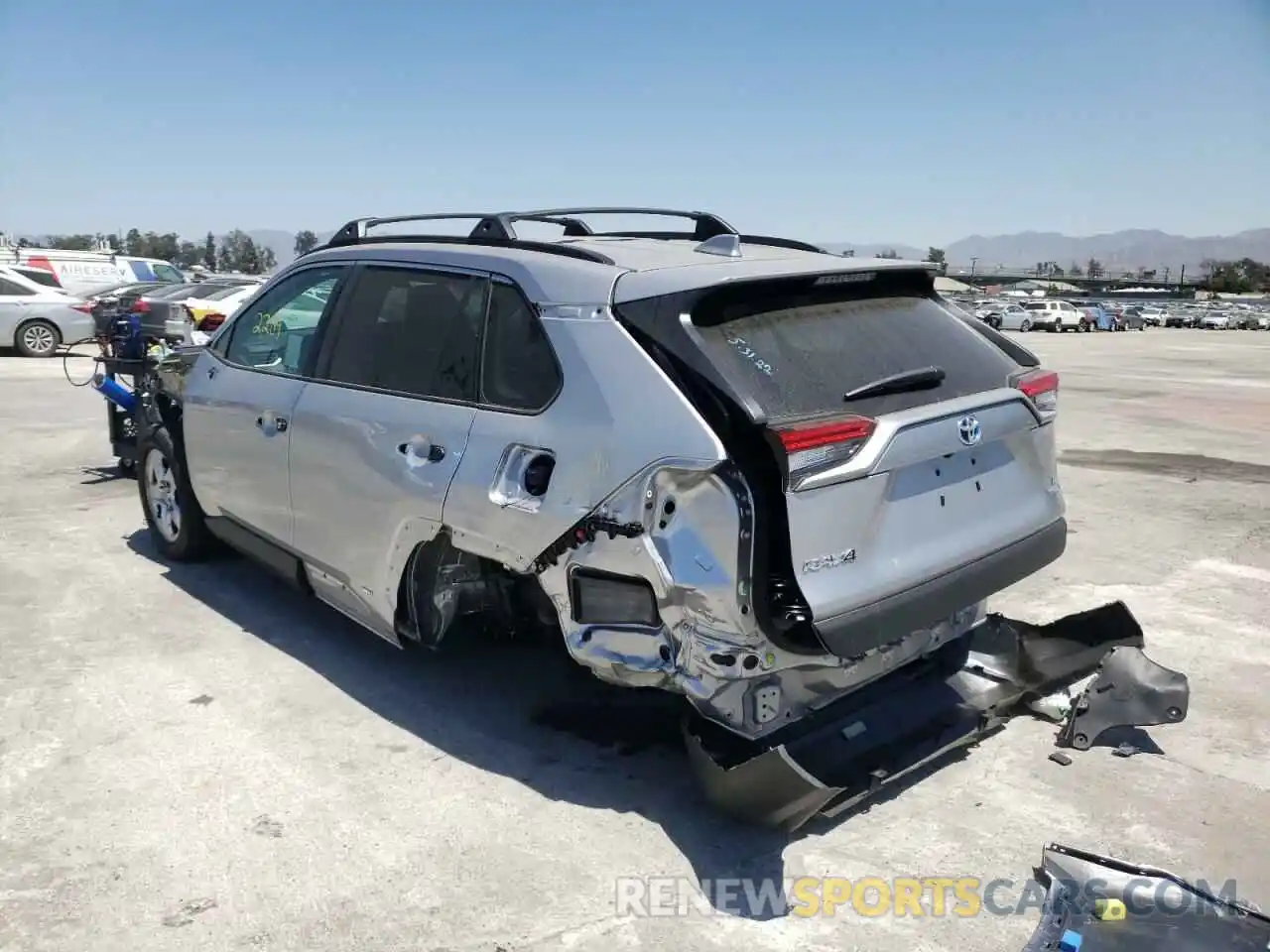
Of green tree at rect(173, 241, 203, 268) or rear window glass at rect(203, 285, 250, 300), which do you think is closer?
rear window glass at rect(203, 285, 250, 300)

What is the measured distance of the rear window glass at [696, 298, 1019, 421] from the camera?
123 inches

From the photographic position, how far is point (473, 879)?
305cm

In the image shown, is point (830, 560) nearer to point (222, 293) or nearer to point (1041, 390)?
point (1041, 390)

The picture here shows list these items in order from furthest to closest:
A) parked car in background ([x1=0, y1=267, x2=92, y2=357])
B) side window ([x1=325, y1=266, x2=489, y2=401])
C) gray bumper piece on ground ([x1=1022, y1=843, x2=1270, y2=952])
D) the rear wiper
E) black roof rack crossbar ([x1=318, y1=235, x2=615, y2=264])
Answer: parked car in background ([x1=0, y1=267, x2=92, y2=357]) → side window ([x1=325, y1=266, x2=489, y2=401]) → black roof rack crossbar ([x1=318, y1=235, x2=615, y2=264]) → the rear wiper → gray bumper piece on ground ([x1=1022, y1=843, x2=1270, y2=952])

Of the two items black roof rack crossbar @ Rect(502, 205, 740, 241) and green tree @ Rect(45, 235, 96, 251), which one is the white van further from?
green tree @ Rect(45, 235, 96, 251)

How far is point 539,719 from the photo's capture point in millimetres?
4105

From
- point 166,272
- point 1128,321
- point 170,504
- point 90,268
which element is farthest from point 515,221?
point 1128,321

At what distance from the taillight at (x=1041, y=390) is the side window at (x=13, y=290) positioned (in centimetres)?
1944

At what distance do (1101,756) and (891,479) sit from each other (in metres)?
1.56

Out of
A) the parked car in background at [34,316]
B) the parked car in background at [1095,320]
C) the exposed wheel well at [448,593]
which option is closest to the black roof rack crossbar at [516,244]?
the exposed wheel well at [448,593]

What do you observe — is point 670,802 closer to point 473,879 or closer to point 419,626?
point 473,879

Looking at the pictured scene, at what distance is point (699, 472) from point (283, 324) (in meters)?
2.80

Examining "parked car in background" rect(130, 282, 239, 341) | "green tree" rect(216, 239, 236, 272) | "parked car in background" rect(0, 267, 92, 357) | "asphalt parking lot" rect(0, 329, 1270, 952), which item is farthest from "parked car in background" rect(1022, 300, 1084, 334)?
"green tree" rect(216, 239, 236, 272)

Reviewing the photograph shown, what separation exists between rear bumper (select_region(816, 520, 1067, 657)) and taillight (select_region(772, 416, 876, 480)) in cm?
46
